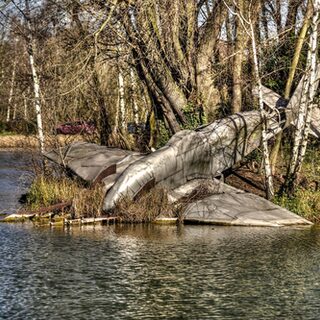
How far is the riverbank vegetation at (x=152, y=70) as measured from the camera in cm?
1859

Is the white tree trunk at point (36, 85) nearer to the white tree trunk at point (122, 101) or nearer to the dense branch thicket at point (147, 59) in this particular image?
the dense branch thicket at point (147, 59)

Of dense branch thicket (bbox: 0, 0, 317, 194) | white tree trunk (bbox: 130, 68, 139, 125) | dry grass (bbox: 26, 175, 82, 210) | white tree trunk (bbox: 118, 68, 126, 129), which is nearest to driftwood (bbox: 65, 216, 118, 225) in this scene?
dry grass (bbox: 26, 175, 82, 210)

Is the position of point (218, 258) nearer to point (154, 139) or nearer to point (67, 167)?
point (67, 167)

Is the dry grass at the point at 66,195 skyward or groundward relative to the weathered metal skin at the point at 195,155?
groundward

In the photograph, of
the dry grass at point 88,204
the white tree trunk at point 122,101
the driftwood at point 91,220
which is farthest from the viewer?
the white tree trunk at point 122,101

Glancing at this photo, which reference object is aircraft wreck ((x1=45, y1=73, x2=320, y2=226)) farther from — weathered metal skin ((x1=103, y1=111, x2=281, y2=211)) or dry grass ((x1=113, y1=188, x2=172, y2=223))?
dry grass ((x1=113, y1=188, x2=172, y2=223))

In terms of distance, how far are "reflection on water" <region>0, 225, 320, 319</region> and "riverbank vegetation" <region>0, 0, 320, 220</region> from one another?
3034 mm

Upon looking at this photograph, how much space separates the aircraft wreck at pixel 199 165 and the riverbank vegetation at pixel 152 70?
47cm

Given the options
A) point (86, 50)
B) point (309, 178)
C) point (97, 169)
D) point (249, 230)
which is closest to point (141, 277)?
point (249, 230)

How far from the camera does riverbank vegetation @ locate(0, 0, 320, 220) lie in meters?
18.6

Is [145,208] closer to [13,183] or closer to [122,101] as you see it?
[122,101]

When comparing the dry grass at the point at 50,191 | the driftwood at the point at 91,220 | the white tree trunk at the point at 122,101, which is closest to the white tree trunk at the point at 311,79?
the driftwood at the point at 91,220

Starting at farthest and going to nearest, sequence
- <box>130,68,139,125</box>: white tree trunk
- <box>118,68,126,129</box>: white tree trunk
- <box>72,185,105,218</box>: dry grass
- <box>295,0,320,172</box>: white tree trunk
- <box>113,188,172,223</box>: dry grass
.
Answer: <box>130,68,139,125</box>: white tree trunk → <box>118,68,126,129</box>: white tree trunk → <box>295,0,320,172</box>: white tree trunk → <box>72,185,105,218</box>: dry grass → <box>113,188,172,223</box>: dry grass

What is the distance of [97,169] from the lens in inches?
674
